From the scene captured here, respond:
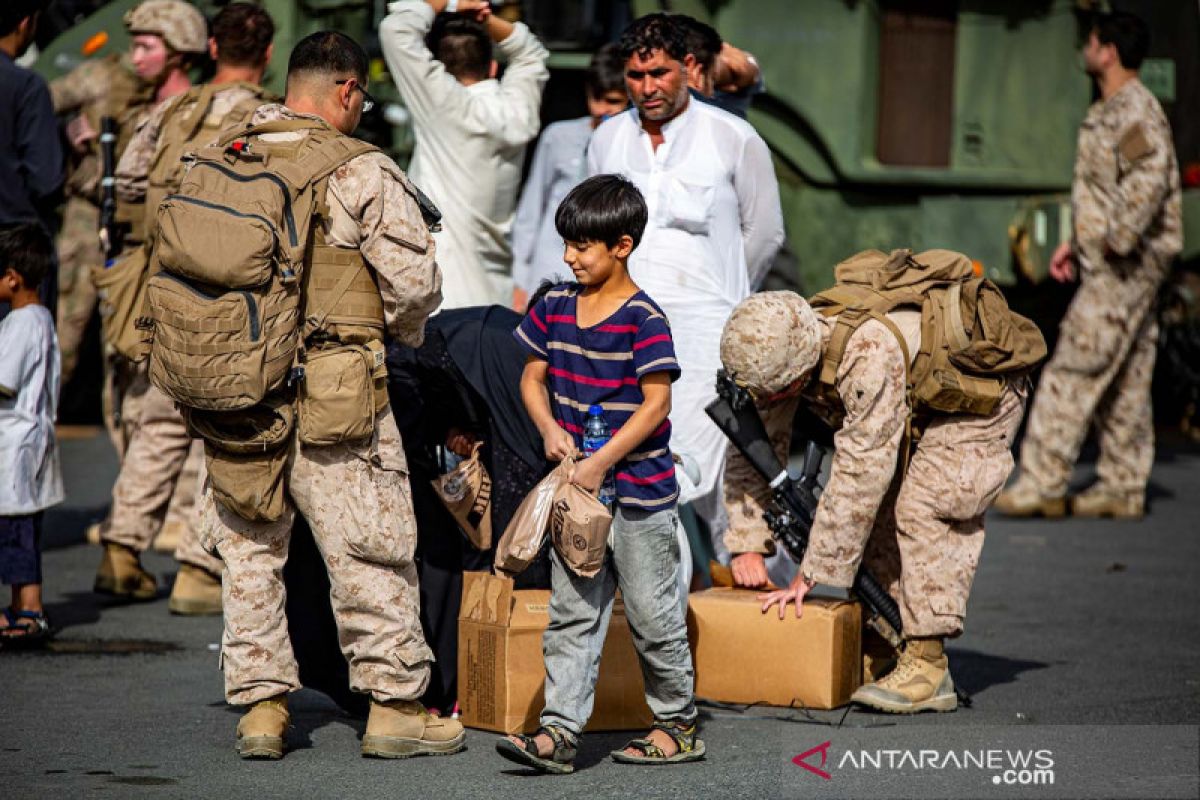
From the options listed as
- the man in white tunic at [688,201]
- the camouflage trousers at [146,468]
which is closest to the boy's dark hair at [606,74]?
the man in white tunic at [688,201]

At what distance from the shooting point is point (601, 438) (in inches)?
201

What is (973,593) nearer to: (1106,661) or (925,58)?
(1106,661)

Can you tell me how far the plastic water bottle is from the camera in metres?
5.10

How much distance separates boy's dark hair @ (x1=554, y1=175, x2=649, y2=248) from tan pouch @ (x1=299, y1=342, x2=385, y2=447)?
0.65 meters

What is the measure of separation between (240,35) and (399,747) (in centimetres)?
340

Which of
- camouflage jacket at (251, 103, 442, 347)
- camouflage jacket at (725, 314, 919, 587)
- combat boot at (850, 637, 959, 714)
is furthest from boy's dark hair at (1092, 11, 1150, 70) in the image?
camouflage jacket at (251, 103, 442, 347)

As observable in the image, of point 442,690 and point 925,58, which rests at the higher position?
point 925,58

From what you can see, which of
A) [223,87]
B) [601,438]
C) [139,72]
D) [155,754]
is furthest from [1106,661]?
[139,72]

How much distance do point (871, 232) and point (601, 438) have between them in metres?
5.89

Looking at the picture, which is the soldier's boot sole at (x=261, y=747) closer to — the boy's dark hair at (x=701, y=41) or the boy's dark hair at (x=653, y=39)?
the boy's dark hair at (x=653, y=39)

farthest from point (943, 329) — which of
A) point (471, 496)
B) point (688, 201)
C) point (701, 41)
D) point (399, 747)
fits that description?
point (399, 747)

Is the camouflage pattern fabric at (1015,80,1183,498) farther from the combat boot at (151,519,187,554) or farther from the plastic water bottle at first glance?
the plastic water bottle

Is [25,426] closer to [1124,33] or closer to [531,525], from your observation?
[531,525]

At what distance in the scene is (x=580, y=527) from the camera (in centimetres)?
492
